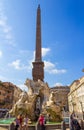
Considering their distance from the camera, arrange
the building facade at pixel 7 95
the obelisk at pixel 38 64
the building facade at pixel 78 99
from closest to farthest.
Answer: the obelisk at pixel 38 64 < the building facade at pixel 78 99 < the building facade at pixel 7 95

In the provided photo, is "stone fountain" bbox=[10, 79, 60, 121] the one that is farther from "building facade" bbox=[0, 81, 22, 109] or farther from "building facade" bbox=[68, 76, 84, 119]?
"building facade" bbox=[0, 81, 22, 109]

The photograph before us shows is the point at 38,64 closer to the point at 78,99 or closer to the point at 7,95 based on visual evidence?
the point at 78,99

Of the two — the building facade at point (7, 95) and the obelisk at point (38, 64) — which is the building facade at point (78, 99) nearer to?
the obelisk at point (38, 64)

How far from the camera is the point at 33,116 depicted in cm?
1565

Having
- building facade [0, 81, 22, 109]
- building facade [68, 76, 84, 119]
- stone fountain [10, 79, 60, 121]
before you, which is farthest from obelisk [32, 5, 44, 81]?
building facade [0, 81, 22, 109]

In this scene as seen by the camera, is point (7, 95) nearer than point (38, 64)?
No

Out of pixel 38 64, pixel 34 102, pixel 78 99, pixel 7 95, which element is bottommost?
pixel 34 102

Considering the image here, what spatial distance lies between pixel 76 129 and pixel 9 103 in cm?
4022

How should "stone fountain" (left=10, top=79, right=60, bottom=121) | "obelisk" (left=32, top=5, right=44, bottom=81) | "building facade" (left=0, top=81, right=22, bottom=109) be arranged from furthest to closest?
"building facade" (left=0, top=81, right=22, bottom=109)
"obelisk" (left=32, top=5, right=44, bottom=81)
"stone fountain" (left=10, top=79, right=60, bottom=121)

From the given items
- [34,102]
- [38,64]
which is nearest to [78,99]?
[38,64]

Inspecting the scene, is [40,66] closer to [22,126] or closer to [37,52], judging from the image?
[37,52]

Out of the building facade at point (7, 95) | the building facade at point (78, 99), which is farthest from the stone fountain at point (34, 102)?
the building facade at point (7, 95)

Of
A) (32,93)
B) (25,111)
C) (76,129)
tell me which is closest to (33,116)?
(25,111)

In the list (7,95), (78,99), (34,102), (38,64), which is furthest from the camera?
(7,95)
